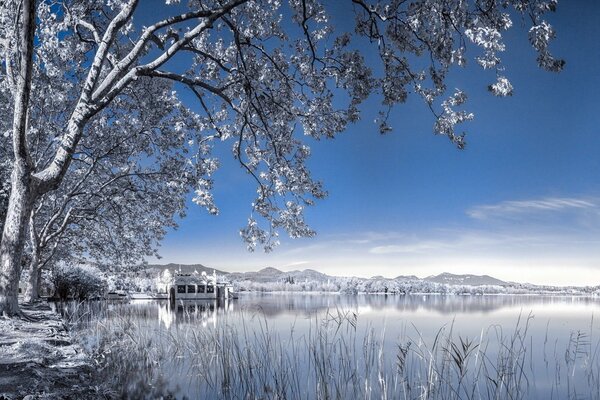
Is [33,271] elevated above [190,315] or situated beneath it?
elevated above

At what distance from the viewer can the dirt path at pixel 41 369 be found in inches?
152

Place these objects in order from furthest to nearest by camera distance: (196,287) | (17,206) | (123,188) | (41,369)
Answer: (196,287) → (123,188) → (17,206) → (41,369)

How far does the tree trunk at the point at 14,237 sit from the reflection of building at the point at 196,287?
54.5 m

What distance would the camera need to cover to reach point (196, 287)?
2608 inches

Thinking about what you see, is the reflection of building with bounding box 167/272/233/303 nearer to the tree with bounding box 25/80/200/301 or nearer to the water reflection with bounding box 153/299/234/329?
the water reflection with bounding box 153/299/234/329

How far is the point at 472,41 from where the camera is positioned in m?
6.95

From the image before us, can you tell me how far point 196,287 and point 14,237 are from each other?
2327 inches

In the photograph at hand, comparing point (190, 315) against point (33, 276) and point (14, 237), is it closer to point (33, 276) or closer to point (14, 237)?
point (33, 276)

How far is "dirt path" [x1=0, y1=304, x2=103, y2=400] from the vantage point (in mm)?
3863

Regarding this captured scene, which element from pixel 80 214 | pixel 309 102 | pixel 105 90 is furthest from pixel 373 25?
pixel 80 214

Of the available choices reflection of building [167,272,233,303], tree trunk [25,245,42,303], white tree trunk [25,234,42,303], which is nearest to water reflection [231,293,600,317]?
reflection of building [167,272,233,303]

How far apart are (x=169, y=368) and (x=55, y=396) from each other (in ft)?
17.2

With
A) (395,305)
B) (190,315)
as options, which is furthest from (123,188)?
(395,305)

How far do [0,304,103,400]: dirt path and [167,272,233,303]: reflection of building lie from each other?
57399mm
